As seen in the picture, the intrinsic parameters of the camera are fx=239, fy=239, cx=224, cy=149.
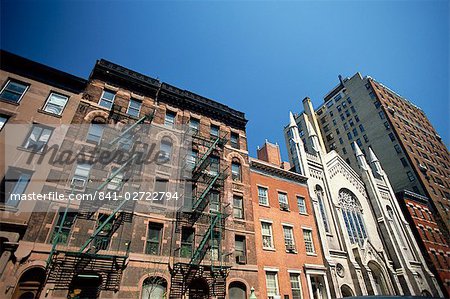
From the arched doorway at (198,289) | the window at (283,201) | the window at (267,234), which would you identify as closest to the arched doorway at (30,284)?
the arched doorway at (198,289)

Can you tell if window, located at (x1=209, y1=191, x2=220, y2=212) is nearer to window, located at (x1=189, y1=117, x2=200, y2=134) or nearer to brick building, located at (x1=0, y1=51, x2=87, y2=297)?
window, located at (x1=189, y1=117, x2=200, y2=134)

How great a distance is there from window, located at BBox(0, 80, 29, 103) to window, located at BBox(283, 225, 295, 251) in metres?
24.1

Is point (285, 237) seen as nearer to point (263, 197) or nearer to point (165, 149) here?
point (263, 197)

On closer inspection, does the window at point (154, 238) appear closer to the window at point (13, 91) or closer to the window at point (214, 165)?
the window at point (214, 165)

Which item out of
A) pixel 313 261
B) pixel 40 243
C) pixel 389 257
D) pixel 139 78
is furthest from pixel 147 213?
pixel 389 257

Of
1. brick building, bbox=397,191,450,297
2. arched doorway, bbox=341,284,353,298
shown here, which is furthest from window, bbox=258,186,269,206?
brick building, bbox=397,191,450,297

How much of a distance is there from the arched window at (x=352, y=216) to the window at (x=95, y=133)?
27936 millimetres

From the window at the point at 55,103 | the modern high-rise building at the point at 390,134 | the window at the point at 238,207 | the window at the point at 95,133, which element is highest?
the modern high-rise building at the point at 390,134

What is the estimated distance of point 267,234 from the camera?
848 inches

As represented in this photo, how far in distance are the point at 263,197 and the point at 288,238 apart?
4.39m

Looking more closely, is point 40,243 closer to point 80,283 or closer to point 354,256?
point 80,283

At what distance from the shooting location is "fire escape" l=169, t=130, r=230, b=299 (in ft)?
53.2

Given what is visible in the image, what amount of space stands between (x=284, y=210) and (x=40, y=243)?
19.4m

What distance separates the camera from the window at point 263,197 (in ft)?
76.4
